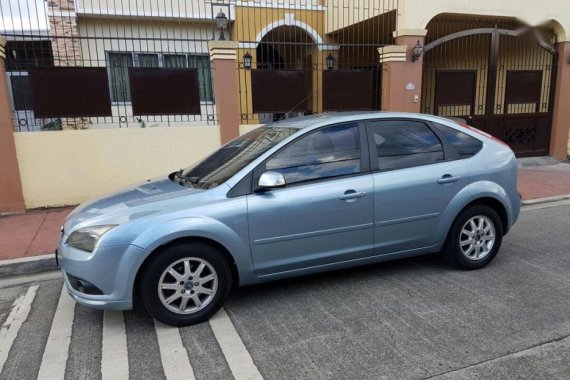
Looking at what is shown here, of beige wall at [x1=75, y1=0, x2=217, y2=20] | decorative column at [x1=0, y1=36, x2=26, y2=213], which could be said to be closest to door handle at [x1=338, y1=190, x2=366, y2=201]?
decorative column at [x1=0, y1=36, x2=26, y2=213]

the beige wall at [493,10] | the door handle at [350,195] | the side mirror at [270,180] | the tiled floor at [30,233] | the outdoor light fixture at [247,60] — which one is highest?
the beige wall at [493,10]

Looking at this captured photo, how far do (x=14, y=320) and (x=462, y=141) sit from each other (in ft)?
14.8

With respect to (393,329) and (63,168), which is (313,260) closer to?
(393,329)

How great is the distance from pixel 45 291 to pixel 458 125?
179 inches

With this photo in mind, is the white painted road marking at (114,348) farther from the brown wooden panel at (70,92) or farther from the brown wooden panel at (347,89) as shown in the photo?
the brown wooden panel at (347,89)

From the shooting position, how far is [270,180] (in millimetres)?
3756

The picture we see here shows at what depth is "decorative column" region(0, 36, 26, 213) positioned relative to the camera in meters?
7.30

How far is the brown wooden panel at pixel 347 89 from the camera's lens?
376 inches

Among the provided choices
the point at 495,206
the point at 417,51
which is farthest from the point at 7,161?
the point at 417,51

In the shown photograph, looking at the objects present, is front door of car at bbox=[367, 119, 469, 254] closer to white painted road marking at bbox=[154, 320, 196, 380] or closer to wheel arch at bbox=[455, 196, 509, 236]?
wheel arch at bbox=[455, 196, 509, 236]

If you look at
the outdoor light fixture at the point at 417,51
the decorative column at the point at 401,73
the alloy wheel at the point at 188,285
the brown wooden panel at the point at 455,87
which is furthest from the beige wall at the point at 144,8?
the alloy wheel at the point at 188,285

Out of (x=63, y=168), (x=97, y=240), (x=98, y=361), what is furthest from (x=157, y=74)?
(x=98, y=361)

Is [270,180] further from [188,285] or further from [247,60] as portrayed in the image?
[247,60]

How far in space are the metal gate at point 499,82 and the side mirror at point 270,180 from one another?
815cm
